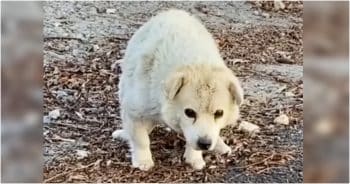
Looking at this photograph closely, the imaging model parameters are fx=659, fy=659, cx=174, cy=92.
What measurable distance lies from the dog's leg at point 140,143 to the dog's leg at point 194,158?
9 centimetres

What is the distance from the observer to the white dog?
144 centimetres

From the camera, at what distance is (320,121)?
1.50 meters

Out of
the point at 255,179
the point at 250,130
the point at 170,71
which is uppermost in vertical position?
the point at 170,71

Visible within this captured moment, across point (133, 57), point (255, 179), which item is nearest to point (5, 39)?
point (133, 57)

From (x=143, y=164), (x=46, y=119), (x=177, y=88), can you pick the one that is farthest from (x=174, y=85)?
(x=46, y=119)

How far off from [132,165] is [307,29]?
1.69 feet

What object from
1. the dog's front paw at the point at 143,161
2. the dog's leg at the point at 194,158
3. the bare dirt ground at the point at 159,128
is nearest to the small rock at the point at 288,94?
the bare dirt ground at the point at 159,128

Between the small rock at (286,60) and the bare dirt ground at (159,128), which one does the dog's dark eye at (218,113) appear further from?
the small rock at (286,60)

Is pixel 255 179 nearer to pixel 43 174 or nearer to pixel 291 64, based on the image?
pixel 291 64

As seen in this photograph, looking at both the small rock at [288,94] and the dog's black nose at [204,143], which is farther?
the small rock at [288,94]

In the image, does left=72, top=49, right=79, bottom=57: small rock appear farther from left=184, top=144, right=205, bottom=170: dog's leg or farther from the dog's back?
left=184, top=144, right=205, bottom=170: dog's leg

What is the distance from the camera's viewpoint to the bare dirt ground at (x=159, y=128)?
153 centimetres

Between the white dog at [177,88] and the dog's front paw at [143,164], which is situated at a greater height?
the white dog at [177,88]

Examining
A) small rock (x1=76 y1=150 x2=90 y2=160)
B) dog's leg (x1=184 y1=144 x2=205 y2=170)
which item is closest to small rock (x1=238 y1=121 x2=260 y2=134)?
dog's leg (x1=184 y1=144 x2=205 y2=170)
